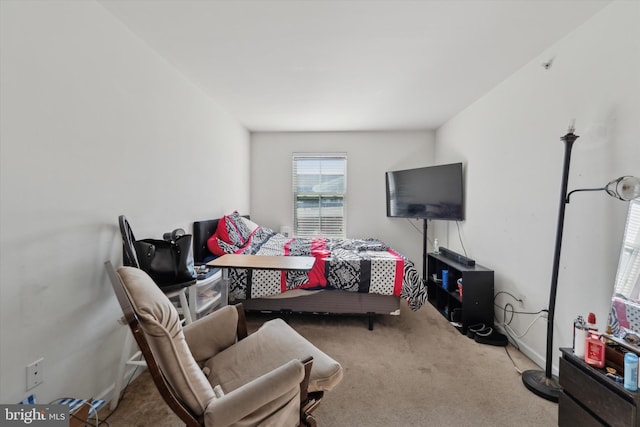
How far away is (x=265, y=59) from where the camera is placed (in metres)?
2.24

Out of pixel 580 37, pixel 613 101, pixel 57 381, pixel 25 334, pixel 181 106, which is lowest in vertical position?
pixel 57 381

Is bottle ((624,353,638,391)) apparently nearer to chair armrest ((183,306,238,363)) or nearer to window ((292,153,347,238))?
chair armrest ((183,306,238,363))

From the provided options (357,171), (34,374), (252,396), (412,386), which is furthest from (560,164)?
(34,374)

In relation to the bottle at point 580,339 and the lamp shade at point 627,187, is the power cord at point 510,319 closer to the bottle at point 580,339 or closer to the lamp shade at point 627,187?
the bottle at point 580,339

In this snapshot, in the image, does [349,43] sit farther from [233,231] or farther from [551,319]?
[551,319]

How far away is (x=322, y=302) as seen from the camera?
2.70 meters

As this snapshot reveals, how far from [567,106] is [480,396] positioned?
2132mm

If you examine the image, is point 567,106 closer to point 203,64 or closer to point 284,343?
point 284,343

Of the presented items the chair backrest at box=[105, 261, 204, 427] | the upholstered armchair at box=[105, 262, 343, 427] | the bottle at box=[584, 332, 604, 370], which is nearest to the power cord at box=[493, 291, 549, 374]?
the bottle at box=[584, 332, 604, 370]

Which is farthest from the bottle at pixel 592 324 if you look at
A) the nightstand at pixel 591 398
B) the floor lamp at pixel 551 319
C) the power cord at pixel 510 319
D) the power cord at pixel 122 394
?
the power cord at pixel 122 394

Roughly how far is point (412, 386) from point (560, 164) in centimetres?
196

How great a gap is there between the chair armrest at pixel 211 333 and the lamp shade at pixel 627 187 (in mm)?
2166

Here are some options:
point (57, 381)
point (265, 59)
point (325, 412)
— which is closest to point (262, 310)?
point (325, 412)

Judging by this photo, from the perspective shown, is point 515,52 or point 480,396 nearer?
point 480,396
